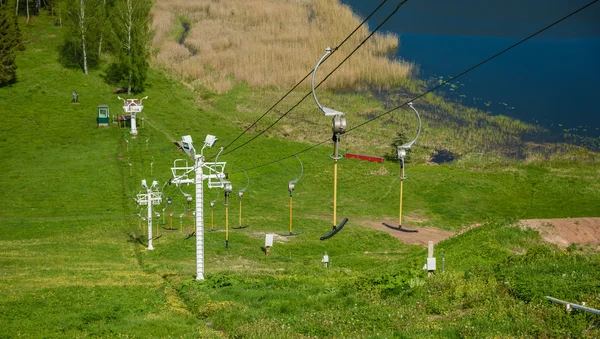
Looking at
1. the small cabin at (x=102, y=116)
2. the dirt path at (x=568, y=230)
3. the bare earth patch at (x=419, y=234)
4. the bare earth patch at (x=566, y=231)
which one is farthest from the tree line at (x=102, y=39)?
the bare earth patch at (x=566, y=231)

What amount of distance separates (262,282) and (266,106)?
7448cm

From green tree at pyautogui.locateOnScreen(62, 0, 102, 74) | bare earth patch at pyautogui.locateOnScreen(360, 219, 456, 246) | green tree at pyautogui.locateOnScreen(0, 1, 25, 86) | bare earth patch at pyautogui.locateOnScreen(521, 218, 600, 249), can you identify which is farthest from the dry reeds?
bare earth patch at pyautogui.locateOnScreen(521, 218, 600, 249)

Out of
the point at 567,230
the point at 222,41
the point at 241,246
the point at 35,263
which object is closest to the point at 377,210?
the point at 241,246

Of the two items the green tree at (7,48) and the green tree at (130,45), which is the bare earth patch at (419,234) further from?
the green tree at (7,48)

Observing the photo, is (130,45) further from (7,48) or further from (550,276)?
(550,276)

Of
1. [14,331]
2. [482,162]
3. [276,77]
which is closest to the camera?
[14,331]

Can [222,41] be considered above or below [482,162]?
above

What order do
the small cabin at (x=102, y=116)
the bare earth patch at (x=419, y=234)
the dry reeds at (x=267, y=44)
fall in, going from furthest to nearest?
the dry reeds at (x=267, y=44), the small cabin at (x=102, y=116), the bare earth patch at (x=419, y=234)

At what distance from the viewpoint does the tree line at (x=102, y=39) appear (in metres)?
105

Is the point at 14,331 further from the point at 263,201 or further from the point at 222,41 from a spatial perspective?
the point at 222,41

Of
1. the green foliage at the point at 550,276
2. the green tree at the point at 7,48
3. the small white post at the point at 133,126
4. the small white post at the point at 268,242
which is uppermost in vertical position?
the green tree at the point at 7,48

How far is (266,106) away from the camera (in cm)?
10700

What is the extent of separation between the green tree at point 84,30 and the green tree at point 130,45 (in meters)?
3.54

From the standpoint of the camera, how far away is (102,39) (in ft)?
372
